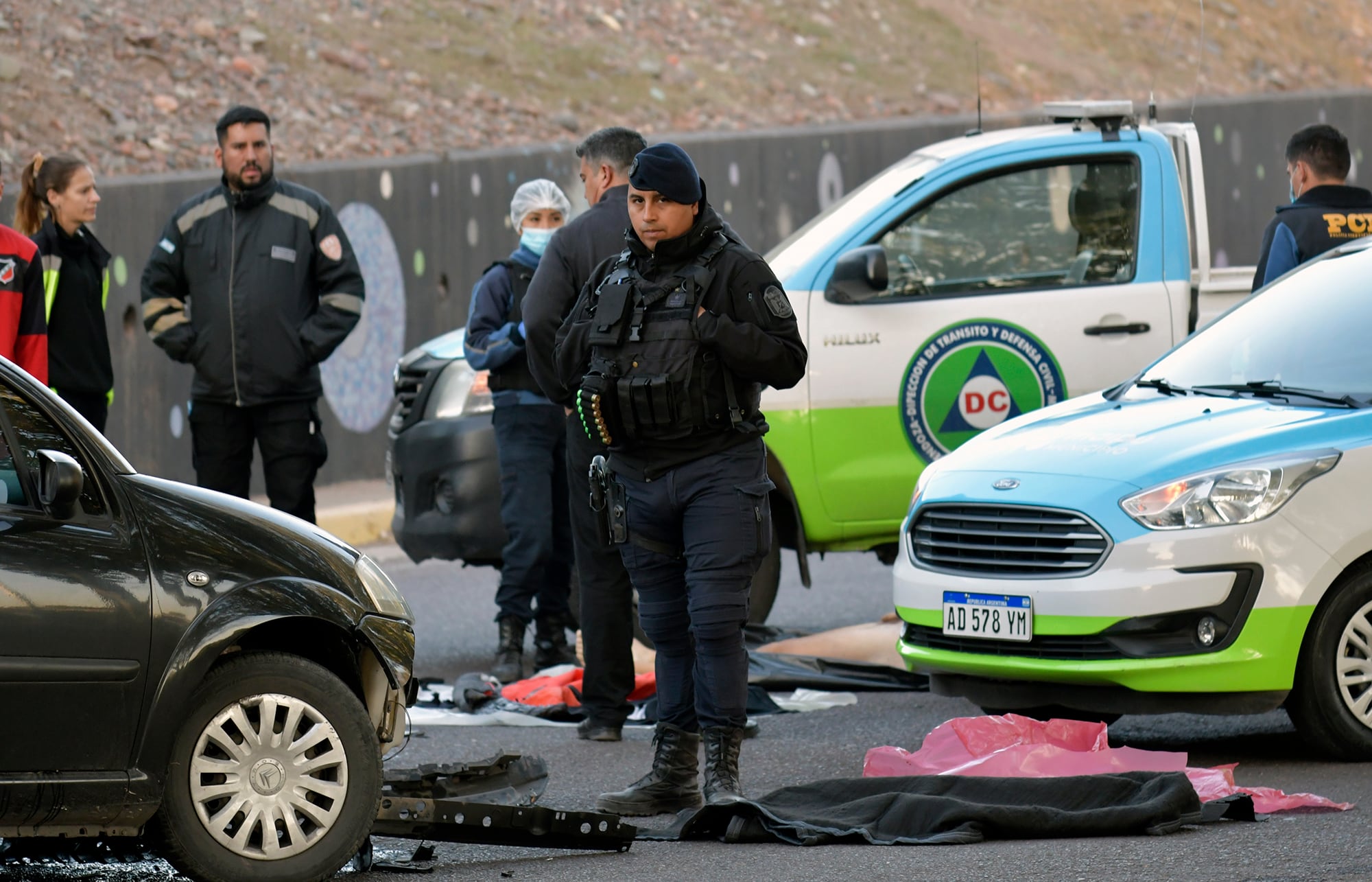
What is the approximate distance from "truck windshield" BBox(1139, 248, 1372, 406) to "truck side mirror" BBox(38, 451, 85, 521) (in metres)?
4.16

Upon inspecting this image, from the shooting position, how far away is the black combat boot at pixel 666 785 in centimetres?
640

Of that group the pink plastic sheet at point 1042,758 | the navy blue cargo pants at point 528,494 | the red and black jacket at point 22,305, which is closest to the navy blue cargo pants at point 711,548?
the pink plastic sheet at point 1042,758

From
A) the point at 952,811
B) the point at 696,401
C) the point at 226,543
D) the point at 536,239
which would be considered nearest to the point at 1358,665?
the point at 952,811

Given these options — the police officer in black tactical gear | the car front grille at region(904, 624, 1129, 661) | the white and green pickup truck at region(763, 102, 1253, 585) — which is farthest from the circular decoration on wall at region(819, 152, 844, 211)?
the police officer in black tactical gear

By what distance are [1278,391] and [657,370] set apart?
2481mm

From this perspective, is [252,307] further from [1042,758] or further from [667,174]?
[1042,758]

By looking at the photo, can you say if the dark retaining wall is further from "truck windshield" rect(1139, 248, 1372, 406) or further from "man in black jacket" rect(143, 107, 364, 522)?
"truck windshield" rect(1139, 248, 1372, 406)

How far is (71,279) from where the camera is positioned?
923 cm

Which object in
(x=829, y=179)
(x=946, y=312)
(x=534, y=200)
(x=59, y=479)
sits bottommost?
(x=59, y=479)

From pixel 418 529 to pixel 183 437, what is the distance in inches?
181

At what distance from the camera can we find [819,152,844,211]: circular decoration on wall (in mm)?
17469

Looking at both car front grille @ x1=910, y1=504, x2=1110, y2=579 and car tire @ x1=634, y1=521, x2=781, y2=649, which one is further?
car tire @ x1=634, y1=521, x2=781, y2=649

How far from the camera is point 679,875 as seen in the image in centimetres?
549

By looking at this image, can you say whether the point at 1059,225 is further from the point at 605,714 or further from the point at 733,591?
the point at 733,591
